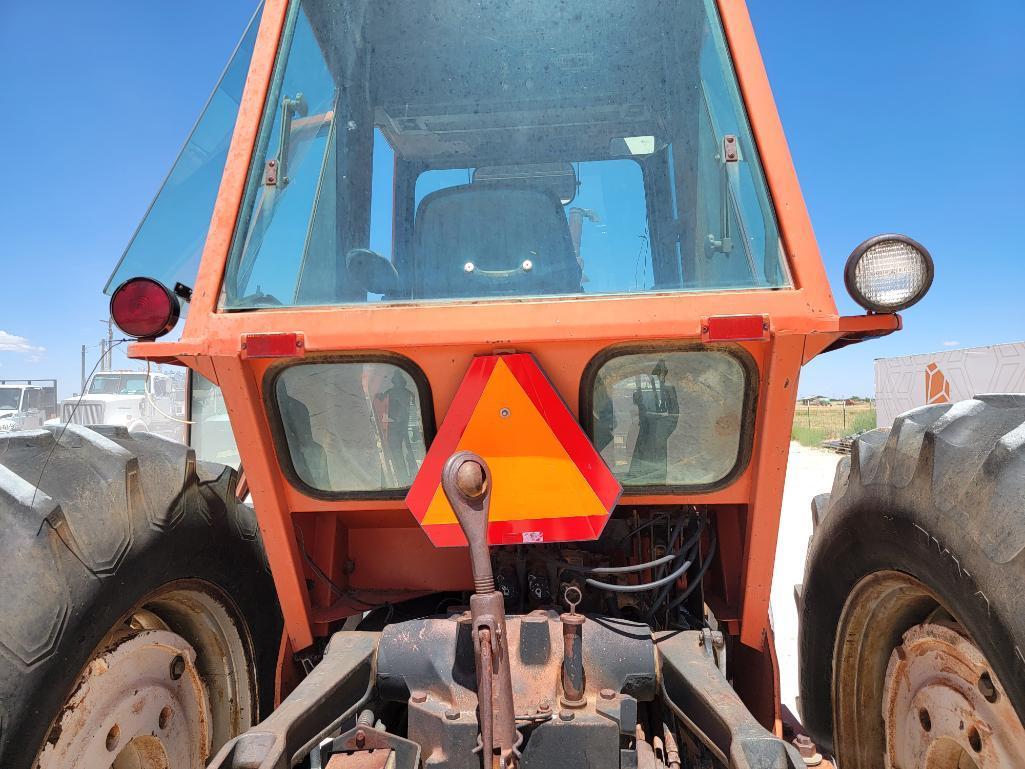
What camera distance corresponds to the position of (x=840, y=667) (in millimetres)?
2033

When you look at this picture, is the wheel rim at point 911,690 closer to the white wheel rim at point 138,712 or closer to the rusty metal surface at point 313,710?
the rusty metal surface at point 313,710

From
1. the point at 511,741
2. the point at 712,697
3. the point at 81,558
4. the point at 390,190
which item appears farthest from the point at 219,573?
the point at 712,697

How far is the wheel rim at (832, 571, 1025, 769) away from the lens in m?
1.53

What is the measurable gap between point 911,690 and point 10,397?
19022 mm

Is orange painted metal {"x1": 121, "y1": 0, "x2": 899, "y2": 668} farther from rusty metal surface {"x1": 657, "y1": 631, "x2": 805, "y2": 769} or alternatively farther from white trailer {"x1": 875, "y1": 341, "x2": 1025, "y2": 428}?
white trailer {"x1": 875, "y1": 341, "x2": 1025, "y2": 428}

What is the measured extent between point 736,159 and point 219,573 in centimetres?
176

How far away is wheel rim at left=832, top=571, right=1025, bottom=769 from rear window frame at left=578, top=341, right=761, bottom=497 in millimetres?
450

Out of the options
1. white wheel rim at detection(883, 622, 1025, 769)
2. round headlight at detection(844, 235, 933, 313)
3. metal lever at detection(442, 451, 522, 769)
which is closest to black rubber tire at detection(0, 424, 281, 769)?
metal lever at detection(442, 451, 522, 769)

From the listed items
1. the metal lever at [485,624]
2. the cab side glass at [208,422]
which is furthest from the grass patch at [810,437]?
the metal lever at [485,624]

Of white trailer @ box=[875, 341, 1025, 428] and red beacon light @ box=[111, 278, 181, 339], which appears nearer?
red beacon light @ box=[111, 278, 181, 339]

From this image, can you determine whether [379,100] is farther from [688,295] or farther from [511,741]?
[511,741]

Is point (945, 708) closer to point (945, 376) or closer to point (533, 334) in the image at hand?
point (533, 334)

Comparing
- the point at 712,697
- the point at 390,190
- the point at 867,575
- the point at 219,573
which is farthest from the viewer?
the point at 390,190

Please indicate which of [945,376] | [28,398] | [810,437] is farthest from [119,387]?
[810,437]
